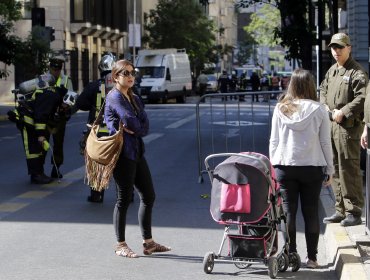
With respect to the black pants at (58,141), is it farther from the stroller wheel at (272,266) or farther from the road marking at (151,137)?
the road marking at (151,137)

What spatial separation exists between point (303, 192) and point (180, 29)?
230 ft

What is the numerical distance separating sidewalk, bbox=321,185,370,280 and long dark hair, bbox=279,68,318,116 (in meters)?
1.21

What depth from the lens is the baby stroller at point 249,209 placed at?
312 inches

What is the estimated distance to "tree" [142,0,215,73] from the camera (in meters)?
77.6

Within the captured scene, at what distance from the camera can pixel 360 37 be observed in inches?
1476

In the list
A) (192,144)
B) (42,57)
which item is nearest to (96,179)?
(192,144)

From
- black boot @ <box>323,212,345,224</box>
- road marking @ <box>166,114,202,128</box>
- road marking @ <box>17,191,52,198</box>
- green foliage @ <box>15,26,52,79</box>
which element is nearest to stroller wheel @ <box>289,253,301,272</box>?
black boot @ <box>323,212,345,224</box>

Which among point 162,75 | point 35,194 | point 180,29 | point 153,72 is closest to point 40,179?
point 35,194

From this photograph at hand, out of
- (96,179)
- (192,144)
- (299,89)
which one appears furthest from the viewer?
(192,144)

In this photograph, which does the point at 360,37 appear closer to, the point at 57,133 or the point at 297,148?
the point at 57,133

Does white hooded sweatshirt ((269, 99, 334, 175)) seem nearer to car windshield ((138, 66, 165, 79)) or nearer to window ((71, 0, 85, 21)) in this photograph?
car windshield ((138, 66, 165, 79))

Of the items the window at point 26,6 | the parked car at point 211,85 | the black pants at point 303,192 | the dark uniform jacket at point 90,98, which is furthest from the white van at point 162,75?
the black pants at point 303,192

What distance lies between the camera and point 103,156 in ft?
29.4

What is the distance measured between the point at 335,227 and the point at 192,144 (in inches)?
499
